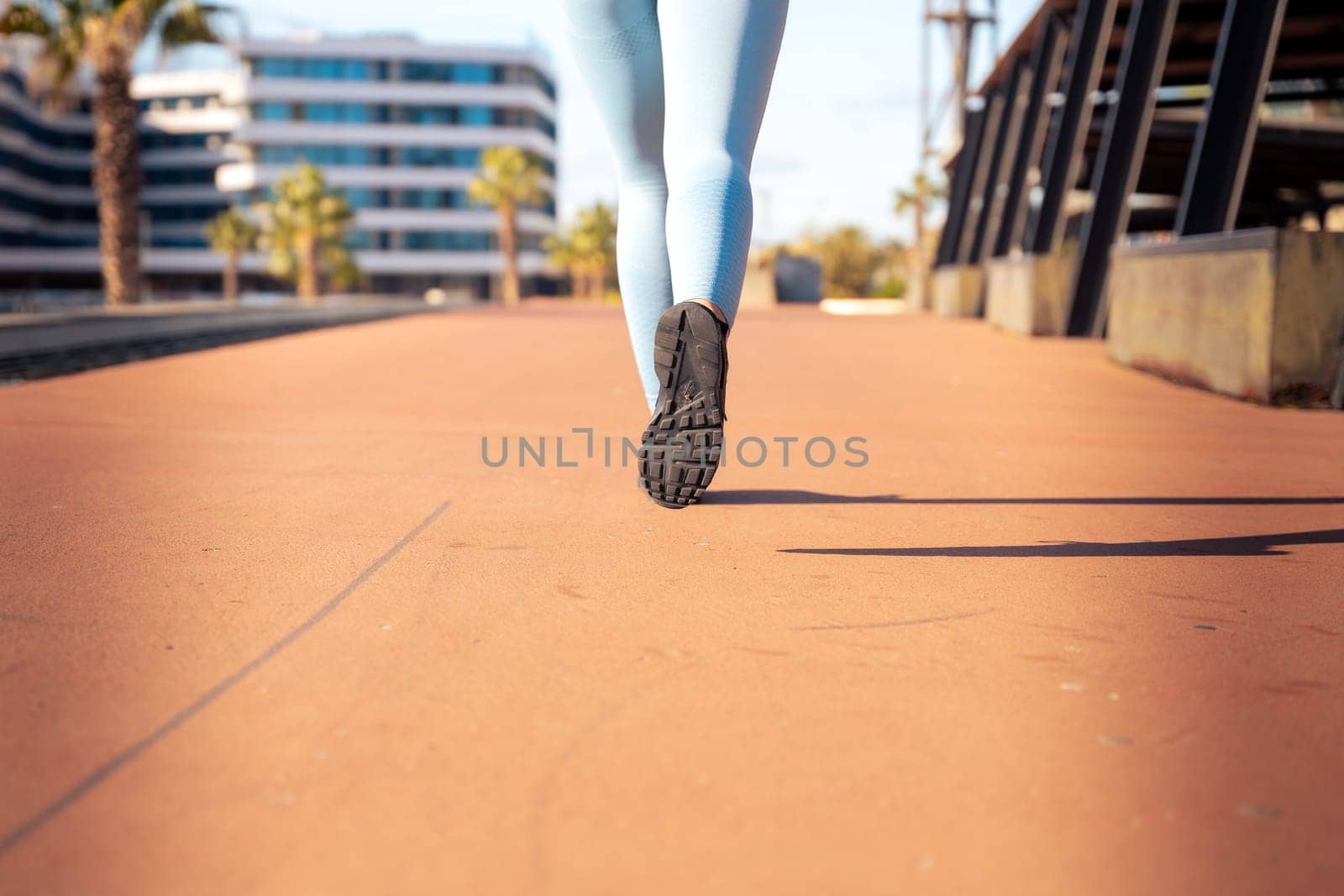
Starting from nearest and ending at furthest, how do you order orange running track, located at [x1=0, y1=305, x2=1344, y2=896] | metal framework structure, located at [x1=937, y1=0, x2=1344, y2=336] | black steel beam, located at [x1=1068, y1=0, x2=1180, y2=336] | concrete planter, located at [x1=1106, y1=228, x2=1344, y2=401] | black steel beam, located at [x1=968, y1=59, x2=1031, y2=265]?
orange running track, located at [x1=0, y1=305, x2=1344, y2=896], concrete planter, located at [x1=1106, y1=228, x2=1344, y2=401], metal framework structure, located at [x1=937, y1=0, x2=1344, y2=336], black steel beam, located at [x1=1068, y1=0, x2=1180, y2=336], black steel beam, located at [x1=968, y1=59, x2=1031, y2=265]

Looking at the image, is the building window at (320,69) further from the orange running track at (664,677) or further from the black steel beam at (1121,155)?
the orange running track at (664,677)

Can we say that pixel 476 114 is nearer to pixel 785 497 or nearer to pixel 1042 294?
A: pixel 1042 294

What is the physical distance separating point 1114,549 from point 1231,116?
6.69 metres

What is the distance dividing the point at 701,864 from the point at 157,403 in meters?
5.65

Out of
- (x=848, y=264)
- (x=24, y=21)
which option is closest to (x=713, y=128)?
(x=24, y=21)

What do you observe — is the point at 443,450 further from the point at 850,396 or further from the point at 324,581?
the point at 850,396

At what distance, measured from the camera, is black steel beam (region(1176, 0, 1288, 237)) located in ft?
28.0

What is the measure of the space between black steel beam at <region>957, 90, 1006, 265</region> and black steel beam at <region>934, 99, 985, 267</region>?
134 millimetres

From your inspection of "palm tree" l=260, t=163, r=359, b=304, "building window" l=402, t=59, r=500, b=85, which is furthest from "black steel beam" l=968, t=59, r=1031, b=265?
"building window" l=402, t=59, r=500, b=85

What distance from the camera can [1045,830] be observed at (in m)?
1.44

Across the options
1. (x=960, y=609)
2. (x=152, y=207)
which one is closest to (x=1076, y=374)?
(x=960, y=609)

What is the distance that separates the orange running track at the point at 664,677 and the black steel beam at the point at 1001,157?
64.0 ft

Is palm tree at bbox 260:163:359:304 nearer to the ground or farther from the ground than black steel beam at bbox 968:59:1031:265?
nearer to the ground

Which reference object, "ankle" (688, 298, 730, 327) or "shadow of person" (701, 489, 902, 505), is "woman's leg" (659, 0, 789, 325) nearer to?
"ankle" (688, 298, 730, 327)
